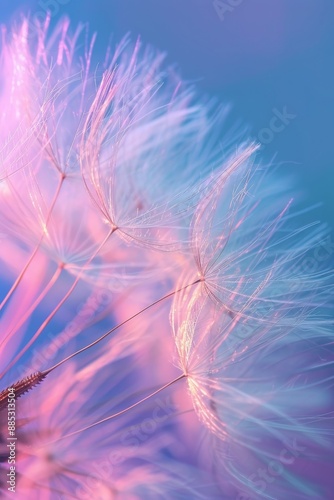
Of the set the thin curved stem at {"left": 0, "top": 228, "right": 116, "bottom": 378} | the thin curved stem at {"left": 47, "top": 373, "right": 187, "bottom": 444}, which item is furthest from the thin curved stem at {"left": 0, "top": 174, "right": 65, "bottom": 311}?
the thin curved stem at {"left": 47, "top": 373, "right": 187, "bottom": 444}

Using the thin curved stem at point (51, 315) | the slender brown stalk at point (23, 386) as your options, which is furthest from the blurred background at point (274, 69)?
the slender brown stalk at point (23, 386)

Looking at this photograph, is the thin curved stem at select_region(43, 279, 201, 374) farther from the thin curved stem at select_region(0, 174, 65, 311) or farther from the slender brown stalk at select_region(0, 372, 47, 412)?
the thin curved stem at select_region(0, 174, 65, 311)

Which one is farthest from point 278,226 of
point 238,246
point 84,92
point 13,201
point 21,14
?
point 21,14

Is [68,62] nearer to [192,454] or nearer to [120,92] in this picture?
[120,92]

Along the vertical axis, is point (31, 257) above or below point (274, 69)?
below

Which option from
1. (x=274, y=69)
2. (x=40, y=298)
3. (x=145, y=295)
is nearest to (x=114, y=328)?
(x=145, y=295)

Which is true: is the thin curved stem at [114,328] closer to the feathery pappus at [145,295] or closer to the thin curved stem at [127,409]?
the feathery pappus at [145,295]

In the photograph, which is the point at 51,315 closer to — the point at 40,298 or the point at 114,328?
the point at 40,298

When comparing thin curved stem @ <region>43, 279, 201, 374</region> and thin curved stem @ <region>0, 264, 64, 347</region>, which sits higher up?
thin curved stem @ <region>0, 264, 64, 347</region>
